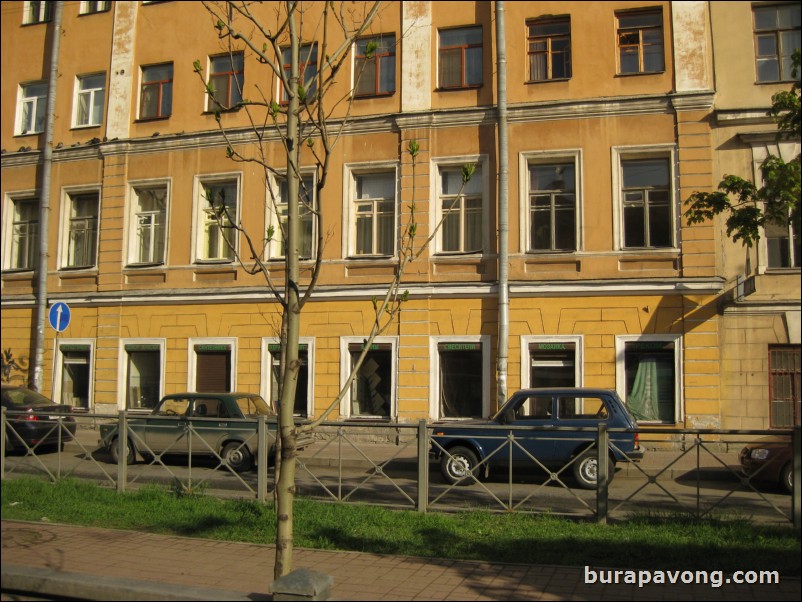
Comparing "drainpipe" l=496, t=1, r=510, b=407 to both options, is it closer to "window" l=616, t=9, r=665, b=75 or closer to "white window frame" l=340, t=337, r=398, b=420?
"white window frame" l=340, t=337, r=398, b=420

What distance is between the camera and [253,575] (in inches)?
251

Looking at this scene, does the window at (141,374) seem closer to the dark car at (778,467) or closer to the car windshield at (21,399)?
the car windshield at (21,399)

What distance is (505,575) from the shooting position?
632 cm

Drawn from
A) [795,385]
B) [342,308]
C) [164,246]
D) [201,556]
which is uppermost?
[164,246]

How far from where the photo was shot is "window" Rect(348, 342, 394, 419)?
57.4 ft

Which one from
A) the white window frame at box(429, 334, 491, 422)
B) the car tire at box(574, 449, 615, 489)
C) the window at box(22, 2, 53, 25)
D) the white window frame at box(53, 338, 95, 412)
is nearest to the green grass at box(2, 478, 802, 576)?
the car tire at box(574, 449, 615, 489)

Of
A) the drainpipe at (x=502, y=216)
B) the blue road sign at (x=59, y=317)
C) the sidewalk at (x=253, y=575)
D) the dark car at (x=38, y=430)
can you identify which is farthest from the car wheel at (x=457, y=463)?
the blue road sign at (x=59, y=317)

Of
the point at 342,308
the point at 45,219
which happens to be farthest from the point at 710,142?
the point at 45,219

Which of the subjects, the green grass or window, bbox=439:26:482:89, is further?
window, bbox=439:26:482:89

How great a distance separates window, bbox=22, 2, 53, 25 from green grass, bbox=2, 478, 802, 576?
17.4 meters

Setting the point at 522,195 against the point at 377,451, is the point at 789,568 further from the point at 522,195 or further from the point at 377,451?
the point at 522,195

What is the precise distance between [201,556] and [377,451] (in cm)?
462

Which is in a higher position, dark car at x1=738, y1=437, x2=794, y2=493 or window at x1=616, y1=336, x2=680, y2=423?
window at x1=616, y1=336, x2=680, y2=423

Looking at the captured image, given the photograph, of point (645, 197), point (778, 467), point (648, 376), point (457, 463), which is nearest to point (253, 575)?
point (457, 463)
